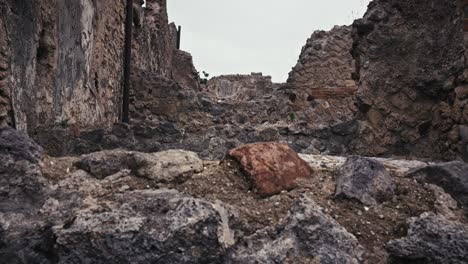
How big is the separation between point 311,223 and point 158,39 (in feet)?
29.9

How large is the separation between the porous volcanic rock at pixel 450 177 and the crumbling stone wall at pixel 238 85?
1334 cm

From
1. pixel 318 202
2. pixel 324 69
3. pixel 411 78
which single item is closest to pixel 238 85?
pixel 324 69

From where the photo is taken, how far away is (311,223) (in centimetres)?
127

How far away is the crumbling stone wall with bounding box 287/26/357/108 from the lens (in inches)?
369

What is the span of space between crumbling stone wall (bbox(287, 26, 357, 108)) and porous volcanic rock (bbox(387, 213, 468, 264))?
26.2ft

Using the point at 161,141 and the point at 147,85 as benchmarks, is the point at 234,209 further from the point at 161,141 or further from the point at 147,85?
the point at 147,85

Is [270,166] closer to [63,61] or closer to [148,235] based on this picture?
[148,235]

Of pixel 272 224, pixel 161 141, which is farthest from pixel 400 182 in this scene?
pixel 161 141

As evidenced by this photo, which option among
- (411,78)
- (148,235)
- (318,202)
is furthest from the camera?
(411,78)

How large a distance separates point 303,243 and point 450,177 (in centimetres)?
55

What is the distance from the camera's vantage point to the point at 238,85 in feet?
52.9

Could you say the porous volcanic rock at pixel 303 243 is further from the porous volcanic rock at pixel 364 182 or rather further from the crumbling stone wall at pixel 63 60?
the crumbling stone wall at pixel 63 60

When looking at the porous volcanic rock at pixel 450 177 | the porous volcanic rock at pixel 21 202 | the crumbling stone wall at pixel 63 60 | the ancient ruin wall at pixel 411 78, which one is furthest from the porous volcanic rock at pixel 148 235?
the ancient ruin wall at pixel 411 78

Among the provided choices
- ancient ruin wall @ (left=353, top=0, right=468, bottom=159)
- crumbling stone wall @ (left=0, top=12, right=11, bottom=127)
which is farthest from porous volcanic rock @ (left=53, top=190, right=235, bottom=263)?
ancient ruin wall @ (left=353, top=0, right=468, bottom=159)
